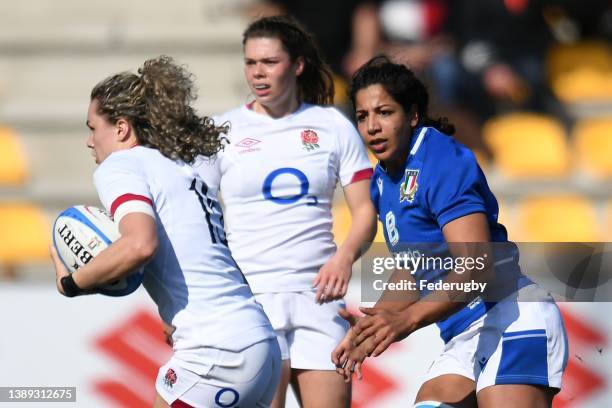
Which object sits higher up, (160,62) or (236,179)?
(160,62)

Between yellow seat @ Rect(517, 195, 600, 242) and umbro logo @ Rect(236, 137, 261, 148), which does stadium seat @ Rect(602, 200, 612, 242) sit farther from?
umbro logo @ Rect(236, 137, 261, 148)

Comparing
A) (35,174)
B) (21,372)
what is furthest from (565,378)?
(35,174)

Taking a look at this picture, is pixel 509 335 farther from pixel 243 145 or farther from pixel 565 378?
pixel 565 378

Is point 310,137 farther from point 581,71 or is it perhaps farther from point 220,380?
point 581,71

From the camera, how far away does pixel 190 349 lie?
3.67m

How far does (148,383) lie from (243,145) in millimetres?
1927

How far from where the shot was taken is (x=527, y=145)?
911 cm

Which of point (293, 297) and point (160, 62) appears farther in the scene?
point (293, 297)

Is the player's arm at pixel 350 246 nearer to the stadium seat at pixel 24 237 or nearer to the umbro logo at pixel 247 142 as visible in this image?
the umbro logo at pixel 247 142

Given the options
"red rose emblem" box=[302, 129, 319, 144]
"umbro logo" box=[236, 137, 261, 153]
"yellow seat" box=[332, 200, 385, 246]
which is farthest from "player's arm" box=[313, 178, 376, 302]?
"yellow seat" box=[332, 200, 385, 246]

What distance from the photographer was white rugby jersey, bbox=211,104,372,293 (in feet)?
16.2

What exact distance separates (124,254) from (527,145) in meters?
6.22

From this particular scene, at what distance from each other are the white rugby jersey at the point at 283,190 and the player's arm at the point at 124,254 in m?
1.48

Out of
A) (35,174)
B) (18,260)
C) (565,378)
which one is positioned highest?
(35,174)
